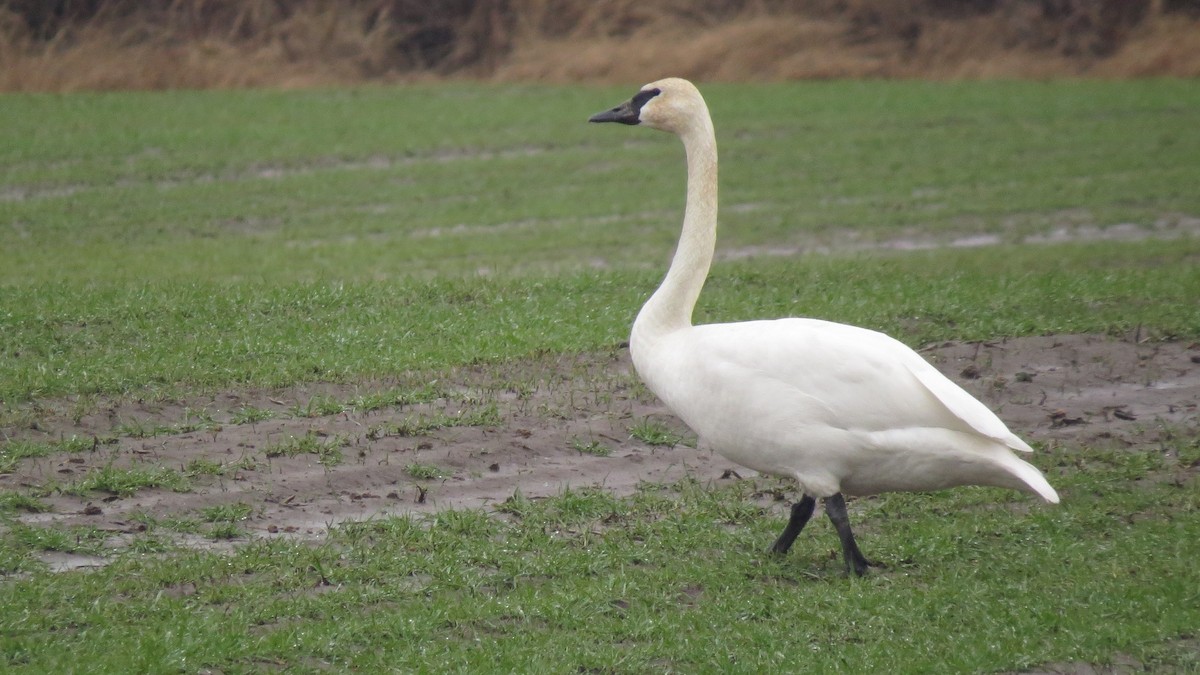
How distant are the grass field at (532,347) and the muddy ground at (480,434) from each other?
0.06 metres

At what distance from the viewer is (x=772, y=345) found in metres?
5.49

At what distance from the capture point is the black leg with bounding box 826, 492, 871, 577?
5.48m

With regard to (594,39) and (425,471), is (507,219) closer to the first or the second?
(425,471)

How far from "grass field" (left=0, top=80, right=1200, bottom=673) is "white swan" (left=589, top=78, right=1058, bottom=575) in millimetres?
382

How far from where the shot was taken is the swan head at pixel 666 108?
6.25 metres

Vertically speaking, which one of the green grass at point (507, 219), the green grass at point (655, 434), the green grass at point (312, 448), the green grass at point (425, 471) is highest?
the green grass at point (312, 448)

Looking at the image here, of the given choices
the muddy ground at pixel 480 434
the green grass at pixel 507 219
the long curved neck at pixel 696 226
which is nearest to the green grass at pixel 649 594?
the muddy ground at pixel 480 434

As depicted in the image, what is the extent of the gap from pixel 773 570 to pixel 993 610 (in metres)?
0.82

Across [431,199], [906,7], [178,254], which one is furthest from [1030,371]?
[906,7]

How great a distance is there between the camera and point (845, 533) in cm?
550

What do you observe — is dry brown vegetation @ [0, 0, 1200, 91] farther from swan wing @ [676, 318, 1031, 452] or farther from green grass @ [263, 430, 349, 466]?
swan wing @ [676, 318, 1031, 452]

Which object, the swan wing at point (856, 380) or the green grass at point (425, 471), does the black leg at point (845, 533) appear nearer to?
the swan wing at point (856, 380)

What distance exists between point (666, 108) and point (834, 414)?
1.61 m

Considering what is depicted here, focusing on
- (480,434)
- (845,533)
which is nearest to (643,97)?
(480,434)
